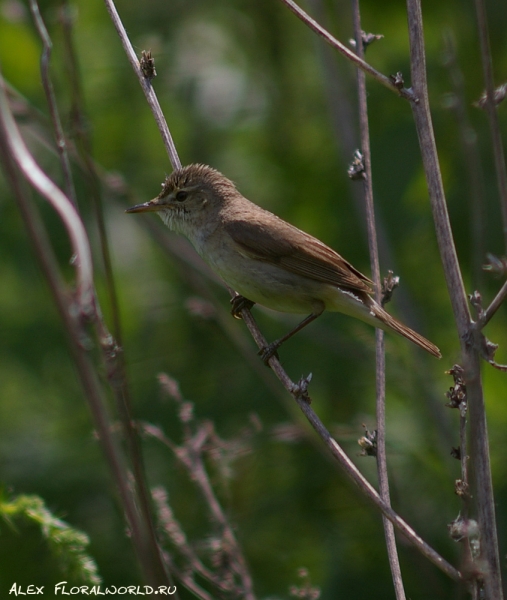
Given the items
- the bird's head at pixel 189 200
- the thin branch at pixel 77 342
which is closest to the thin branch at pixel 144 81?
the bird's head at pixel 189 200

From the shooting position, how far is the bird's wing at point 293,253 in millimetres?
4523

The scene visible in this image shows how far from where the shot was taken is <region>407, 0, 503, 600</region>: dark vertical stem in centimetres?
219

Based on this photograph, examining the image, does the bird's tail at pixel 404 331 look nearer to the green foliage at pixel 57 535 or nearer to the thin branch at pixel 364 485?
the thin branch at pixel 364 485

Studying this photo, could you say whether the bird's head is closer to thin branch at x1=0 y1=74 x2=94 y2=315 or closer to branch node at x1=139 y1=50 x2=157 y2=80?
branch node at x1=139 y1=50 x2=157 y2=80

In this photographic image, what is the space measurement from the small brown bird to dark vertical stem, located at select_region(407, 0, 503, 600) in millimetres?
1591

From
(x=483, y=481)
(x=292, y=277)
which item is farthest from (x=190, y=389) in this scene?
(x=483, y=481)

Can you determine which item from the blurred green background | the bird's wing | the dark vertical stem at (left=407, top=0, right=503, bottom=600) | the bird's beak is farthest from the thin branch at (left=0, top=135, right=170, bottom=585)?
the bird's wing

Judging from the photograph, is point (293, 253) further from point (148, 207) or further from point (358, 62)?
point (358, 62)

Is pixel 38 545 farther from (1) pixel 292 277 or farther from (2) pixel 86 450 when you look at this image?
(1) pixel 292 277

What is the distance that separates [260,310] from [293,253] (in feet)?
3.70

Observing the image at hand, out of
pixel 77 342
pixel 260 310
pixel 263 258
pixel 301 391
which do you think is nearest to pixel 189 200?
pixel 263 258

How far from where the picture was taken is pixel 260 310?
5664mm

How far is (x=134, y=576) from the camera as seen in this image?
4.44 m

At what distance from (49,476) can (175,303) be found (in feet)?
5.56
